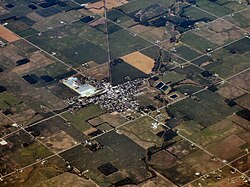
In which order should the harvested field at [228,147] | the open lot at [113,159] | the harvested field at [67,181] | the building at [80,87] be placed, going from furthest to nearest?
1. the building at [80,87]
2. the harvested field at [228,147]
3. the open lot at [113,159]
4. the harvested field at [67,181]

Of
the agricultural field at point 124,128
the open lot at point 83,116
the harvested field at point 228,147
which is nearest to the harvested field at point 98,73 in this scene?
the agricultural field at point 124,128

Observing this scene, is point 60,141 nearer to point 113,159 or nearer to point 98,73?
point 113,159

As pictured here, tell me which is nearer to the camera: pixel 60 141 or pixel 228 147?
pixel 228 147

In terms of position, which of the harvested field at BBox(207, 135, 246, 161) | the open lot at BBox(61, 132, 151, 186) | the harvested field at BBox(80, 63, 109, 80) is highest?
the harvested field at BBox(207, 135, 246, 161)

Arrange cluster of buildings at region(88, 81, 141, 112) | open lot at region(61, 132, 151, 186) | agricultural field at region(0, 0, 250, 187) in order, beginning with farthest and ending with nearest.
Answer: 1. cluster of buildings at region(88, 81, 141, 112)
2. agricultural field at region(0, 0, 250, 187)
3. open lot at region(61, 132, 151, 186)

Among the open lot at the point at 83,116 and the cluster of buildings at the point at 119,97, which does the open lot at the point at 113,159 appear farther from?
the cluster of buildings at the point at 119,97

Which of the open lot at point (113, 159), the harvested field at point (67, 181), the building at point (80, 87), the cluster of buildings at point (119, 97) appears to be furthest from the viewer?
the building at point (80, 87)

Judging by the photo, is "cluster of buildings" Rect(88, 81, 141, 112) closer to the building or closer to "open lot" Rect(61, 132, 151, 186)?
the building

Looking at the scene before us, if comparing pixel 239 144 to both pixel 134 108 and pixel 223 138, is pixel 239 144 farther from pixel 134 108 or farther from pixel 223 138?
pixel 134 108

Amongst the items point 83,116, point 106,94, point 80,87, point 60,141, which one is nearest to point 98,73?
point 80,87

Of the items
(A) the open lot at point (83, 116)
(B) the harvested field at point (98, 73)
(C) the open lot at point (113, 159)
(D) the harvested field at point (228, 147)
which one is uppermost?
(D) the harvested field at point (228, 147)

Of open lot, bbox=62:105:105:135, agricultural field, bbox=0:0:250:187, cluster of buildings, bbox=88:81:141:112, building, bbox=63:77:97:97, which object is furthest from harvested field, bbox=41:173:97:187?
building, bbox=63:77:97:97
